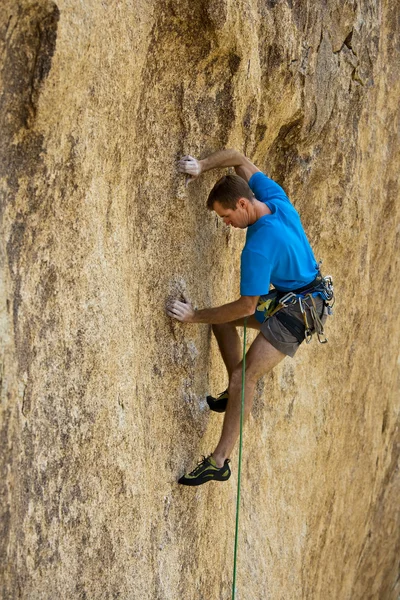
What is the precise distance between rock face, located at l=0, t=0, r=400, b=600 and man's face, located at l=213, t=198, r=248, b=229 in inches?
9.2

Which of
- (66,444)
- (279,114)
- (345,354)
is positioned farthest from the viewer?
(345,354)

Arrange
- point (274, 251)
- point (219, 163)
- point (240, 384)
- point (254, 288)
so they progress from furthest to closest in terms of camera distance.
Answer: point (240, 384), point (219, 163), point (274, 251), point (254, 288)

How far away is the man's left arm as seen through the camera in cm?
459

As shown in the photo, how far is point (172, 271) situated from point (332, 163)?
2286 mm

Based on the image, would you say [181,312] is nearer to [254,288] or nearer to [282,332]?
[254,288]

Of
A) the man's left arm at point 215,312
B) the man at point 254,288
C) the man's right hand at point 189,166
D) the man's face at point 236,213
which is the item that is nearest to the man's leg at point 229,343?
the man at point 254,288

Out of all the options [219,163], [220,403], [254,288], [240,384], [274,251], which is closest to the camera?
[254,288]

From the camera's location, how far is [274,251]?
468 centimetres

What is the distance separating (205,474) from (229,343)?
2.58 feet

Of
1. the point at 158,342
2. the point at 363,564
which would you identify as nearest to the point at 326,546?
the point at 363,564

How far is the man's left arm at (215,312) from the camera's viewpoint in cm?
459

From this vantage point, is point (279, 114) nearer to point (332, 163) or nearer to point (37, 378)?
point (332, 163)

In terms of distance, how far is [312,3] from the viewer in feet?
18.5

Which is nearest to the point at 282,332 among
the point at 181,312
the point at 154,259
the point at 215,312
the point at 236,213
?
the point at 215,312
